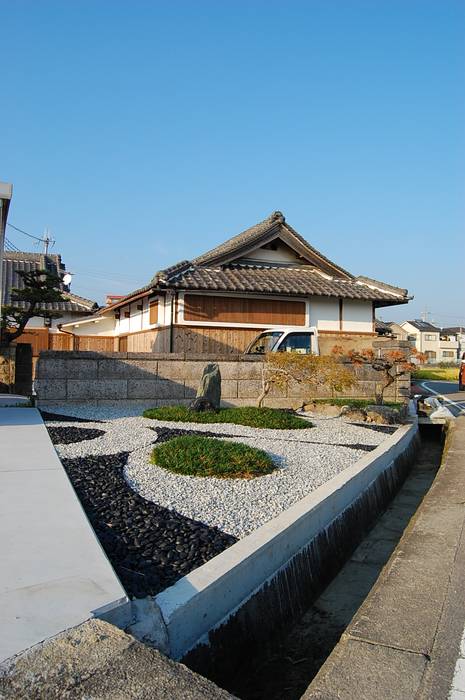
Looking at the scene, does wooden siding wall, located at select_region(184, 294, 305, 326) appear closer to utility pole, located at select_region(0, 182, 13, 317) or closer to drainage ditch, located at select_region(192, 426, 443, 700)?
utility pole, located at select_region(0, 182, 13, 317)

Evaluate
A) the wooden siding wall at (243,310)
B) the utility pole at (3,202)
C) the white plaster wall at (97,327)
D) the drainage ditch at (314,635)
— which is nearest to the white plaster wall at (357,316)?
the wooden siding wall at (243,310)

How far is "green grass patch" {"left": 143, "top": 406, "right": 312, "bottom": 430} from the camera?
378 inches

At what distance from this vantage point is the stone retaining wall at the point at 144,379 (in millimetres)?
11227

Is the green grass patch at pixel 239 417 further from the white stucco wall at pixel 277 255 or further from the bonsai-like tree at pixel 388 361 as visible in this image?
the white stucco wall at pixel 277 255

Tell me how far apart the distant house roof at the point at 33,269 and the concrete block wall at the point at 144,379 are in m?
14.9

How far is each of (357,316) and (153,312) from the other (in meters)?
7.33

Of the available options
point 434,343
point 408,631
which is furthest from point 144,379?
point 434,343

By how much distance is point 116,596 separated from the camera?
8.84ft

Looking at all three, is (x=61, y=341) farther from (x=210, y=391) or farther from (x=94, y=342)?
(x=210, y=391)

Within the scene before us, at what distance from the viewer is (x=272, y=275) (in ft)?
61.4

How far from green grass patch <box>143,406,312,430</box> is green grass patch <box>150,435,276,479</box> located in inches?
120

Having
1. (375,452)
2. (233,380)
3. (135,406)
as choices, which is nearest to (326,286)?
(233,380)

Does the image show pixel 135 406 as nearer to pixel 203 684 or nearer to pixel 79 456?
pixel 79 456

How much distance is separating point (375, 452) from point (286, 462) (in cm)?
170
